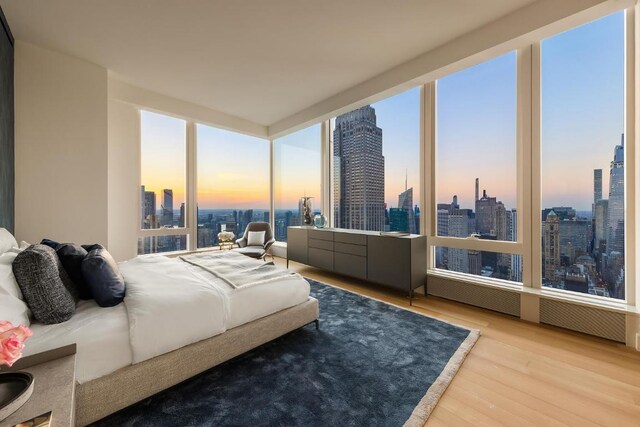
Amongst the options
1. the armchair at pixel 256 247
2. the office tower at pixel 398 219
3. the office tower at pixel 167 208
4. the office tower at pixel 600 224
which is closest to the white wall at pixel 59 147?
the office tower at pixel 167 208

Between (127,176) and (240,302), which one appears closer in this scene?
(240,302)

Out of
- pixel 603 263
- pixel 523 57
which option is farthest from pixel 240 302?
pixel 523 57

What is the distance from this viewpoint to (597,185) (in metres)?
2.48

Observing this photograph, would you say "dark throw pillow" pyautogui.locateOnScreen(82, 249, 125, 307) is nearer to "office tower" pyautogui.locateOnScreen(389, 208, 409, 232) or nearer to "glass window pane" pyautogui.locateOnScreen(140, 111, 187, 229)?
"glass window pane" pyautogui.locateOnScreen(140, 111, 187, 229)

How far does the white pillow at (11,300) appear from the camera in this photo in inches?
48.7

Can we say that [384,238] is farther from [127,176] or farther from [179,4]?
[127,176]

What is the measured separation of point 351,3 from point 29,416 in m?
3.38

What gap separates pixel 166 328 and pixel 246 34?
10.0 feet

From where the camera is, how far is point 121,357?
142 centimetres

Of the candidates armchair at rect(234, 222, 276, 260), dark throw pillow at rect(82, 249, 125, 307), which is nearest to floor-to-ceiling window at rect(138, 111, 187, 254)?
armchair at rect(234, 222, 276, 260)

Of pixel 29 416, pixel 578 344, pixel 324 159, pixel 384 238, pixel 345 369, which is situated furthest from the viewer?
pixel 324 159

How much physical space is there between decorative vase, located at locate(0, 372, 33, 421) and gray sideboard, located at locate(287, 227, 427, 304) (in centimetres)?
311

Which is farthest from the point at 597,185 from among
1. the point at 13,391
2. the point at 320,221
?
the point at 13,391

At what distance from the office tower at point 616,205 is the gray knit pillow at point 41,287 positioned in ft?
14.0
